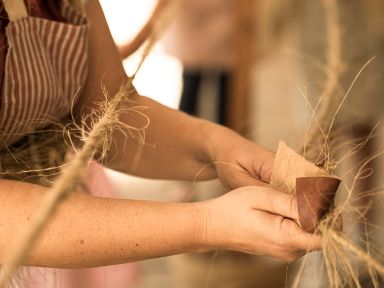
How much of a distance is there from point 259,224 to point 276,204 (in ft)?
0.06

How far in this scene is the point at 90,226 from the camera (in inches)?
16.2

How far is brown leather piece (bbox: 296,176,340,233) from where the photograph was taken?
0.40 meters

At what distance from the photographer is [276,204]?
1.34 ft

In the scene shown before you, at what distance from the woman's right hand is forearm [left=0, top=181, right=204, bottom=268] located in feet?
0.05

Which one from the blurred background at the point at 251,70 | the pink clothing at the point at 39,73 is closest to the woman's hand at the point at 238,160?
the pink clothing at the point at 39,73

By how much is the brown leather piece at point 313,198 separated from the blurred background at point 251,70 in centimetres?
95

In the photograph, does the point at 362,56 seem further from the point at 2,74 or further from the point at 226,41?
the point at 2,74

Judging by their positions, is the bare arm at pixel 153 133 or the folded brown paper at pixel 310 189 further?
the bare arm at pixel 153 133

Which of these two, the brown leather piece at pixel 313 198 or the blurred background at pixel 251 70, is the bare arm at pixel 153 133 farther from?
the blurred background at pixel 251 70

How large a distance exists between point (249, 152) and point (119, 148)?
15 centimetres

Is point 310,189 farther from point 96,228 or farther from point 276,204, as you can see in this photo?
point 96,228

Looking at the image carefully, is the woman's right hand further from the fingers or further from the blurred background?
the blurred background

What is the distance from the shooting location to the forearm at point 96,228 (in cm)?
41

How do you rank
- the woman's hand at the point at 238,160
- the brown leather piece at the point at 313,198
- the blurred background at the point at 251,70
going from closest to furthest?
the brown leather piece at the point at 313,198 → the woman's hand at the point at 238,160 → the blurred background at the point at 251,70
